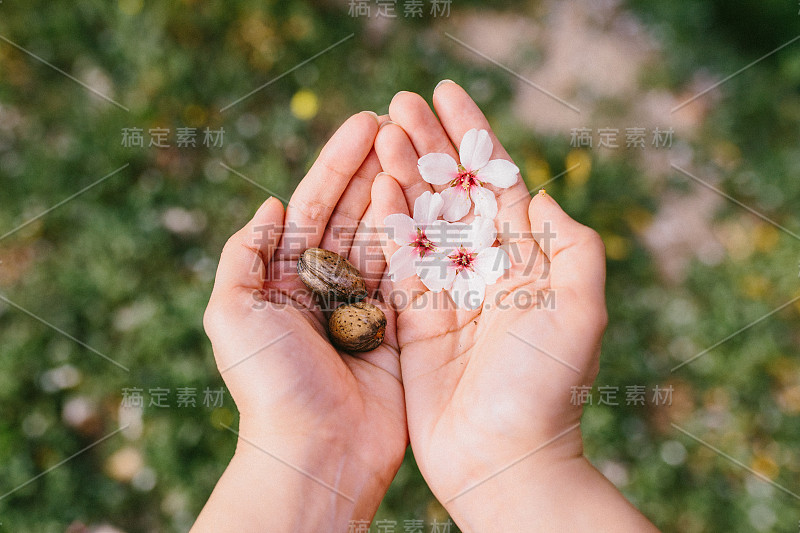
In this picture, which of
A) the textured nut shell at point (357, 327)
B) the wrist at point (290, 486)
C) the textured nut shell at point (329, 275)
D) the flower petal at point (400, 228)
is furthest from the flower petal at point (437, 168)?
the wrist at point (290, 486)

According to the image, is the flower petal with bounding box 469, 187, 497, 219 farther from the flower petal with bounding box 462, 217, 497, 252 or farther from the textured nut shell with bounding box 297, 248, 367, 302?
the textured nut shell with bounding box 297, 248, 367, 302

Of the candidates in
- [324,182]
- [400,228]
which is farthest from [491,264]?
[324,182]

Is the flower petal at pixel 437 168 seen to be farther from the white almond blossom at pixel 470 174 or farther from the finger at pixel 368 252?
the finger at pixel 368 252

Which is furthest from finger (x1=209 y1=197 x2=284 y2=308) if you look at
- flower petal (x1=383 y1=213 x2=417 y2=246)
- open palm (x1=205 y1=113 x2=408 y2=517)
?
Result: flower petal (x1=383 y1=213 x2=417 y2=246)

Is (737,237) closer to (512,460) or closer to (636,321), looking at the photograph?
(636,321)

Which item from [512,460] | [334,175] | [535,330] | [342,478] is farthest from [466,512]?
[334,175]
